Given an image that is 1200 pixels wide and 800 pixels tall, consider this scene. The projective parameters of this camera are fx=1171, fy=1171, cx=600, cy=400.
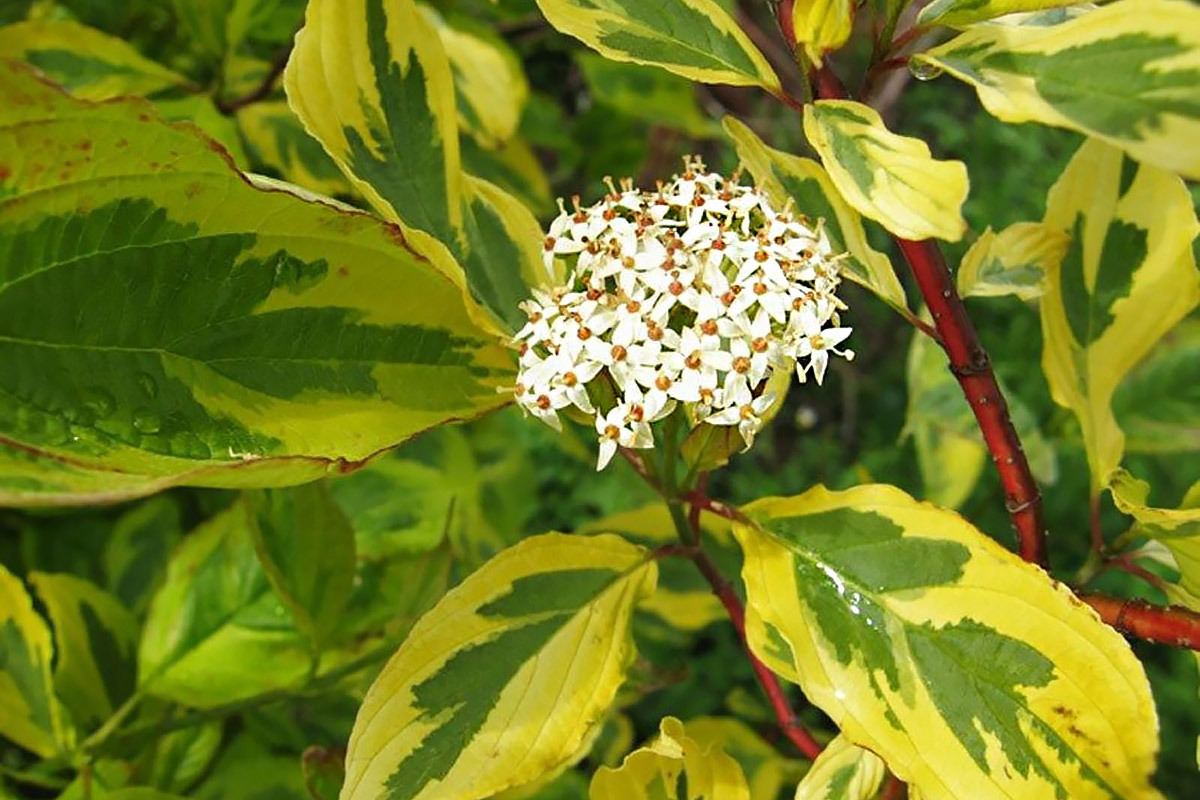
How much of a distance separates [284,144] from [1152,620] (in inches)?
24.5

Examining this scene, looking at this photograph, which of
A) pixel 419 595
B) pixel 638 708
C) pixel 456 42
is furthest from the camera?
pixel 638 708

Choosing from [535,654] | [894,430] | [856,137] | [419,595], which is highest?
[856,137]

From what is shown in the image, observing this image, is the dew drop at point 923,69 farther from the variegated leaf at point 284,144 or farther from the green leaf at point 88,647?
the green leaf at point 88,647

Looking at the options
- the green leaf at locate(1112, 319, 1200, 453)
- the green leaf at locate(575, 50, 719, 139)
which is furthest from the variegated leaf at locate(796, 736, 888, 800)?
the green leaf at locate(575, 50, 719, 139)

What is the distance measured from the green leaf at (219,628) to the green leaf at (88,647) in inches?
1.2

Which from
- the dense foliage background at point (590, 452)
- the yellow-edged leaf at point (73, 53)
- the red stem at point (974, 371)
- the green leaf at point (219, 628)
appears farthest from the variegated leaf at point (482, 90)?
the red stem at point (974, 371)

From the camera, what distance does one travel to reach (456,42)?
2.96 feet

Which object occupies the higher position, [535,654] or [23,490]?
[23,490]

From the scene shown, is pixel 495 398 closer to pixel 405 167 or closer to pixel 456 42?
pixel 405 167

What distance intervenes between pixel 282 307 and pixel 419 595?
283mm

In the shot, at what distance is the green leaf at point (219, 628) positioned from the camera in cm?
76

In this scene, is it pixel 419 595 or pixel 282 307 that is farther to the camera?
pixel 419 595

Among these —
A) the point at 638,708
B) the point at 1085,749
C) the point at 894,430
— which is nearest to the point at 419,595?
the point at 1085,749

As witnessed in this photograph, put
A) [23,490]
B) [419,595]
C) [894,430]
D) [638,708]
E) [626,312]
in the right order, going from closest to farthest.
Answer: [23,490], [626,312], [419,595], [638,708], [894,430]
